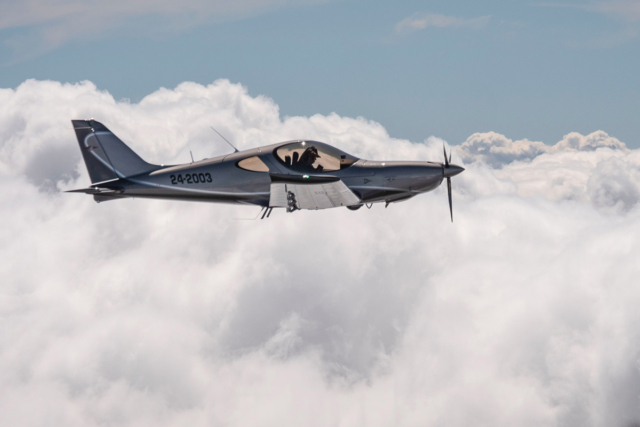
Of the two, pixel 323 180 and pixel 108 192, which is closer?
pixel 323 180

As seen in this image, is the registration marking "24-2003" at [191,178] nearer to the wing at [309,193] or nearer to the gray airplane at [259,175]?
the gray airplane at [259,175]

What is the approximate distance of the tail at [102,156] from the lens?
24.5 metres

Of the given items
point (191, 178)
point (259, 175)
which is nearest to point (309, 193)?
point (259, 175)

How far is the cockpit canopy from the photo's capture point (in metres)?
21.5

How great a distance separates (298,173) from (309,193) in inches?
104

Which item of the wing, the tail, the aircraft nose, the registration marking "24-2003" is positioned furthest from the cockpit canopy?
the tail

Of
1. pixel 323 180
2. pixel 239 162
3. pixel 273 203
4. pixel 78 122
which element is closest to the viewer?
pixel 323 180

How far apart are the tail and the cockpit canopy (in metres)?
7.74

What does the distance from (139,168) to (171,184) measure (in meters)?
2.27

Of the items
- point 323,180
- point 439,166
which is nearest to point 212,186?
point 323,180

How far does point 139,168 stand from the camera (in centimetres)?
2467

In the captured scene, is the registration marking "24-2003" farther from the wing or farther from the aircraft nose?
the aircraft nose

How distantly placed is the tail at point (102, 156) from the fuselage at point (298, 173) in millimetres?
3123

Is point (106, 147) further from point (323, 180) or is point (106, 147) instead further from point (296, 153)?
point (323, 180)
